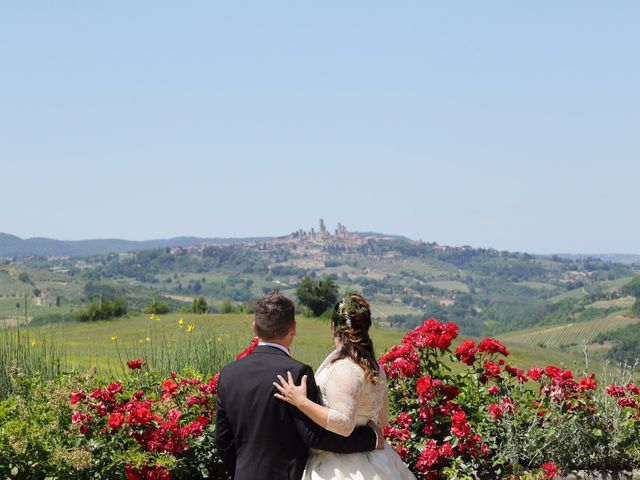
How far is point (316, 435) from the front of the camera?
4.11 meters

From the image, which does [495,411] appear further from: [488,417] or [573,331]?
[573,331]

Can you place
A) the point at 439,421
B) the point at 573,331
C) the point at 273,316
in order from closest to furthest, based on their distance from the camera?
the point at 273,316
the point at 439,421
the point at 573,331

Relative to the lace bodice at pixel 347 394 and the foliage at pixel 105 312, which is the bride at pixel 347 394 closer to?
the lace bodice at pixel 347 394

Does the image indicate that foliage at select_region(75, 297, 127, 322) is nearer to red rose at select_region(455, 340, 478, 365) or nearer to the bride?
red rose at select_region(455, 340, 478, 365)

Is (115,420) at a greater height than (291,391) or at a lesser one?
lesser

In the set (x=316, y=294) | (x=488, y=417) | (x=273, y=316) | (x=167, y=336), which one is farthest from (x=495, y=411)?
(x=316, y=294)

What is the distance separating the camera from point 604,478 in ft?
20.3

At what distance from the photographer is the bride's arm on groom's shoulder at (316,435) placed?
4051 mm

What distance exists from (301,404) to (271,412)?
20 cm

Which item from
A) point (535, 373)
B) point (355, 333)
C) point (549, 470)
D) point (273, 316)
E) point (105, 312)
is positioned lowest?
point (105, 312)

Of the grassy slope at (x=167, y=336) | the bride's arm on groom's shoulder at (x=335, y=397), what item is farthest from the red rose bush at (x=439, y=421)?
the grassy slope at (x=167, y=336)

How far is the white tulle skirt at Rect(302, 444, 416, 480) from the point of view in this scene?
4168mm

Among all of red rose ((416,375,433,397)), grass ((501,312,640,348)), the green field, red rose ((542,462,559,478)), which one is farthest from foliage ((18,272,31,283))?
red rose ((542,462,559,478))

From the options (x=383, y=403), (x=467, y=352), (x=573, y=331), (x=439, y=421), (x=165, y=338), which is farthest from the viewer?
(x=573, y=331)
